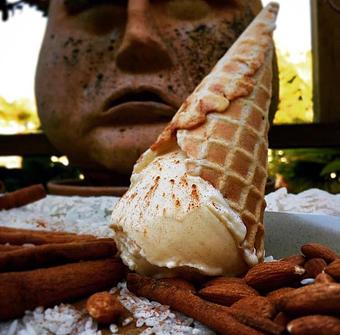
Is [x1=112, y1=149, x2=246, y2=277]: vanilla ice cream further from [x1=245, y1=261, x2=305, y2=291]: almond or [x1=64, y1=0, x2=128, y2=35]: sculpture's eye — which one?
[x1=64, y1=0, x2=128, y2=35]: sculpture's eye

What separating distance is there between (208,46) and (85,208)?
0.74 meters

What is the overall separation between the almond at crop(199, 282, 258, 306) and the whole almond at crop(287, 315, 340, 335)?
4.1 inches

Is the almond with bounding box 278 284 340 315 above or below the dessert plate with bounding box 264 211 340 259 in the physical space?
above

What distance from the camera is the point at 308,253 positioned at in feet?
2.20

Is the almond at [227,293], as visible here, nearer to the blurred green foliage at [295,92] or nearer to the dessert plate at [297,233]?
the dessert plate at [297,233]

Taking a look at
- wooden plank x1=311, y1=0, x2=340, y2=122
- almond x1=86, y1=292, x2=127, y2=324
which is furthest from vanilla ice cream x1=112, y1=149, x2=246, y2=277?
wooden plank x1=311, y1=0, x2=340, y2=122

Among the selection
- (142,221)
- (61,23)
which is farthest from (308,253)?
(61,23)

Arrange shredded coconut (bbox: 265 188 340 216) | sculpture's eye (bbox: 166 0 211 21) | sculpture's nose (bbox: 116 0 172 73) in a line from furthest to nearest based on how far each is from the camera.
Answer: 1. sculpture's eye (bbox: 166 0 211 21)
2. sculpture's nose (bbox: 116 0 172 73)
3. shredded coconut (bbox: 265 188 340 216)

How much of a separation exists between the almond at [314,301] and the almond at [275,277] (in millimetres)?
84

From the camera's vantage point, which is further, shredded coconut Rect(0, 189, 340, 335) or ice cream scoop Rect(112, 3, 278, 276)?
ice cream scoop Rect(112, 3, 278, 276)

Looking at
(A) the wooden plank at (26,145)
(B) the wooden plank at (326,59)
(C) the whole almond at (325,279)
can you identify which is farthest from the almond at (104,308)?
(A) the wooden plank at (26,145)

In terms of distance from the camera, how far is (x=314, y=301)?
47 centimetres

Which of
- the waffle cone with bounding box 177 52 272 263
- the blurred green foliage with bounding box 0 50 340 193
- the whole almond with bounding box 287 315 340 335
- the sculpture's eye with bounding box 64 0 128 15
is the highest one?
the sculpture's eye with bounding box 64 0 128 15

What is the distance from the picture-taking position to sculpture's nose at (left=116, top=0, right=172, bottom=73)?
1.64 m
